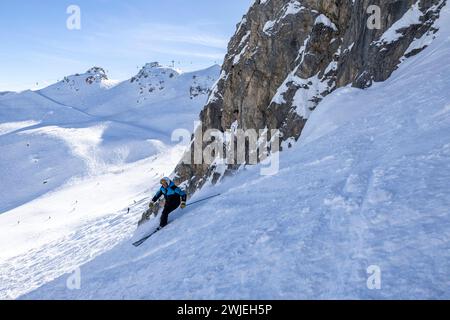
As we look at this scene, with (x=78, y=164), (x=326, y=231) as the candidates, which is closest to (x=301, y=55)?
(x=326, y=231)

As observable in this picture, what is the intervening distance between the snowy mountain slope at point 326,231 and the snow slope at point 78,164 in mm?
21111

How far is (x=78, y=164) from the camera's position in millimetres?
88812

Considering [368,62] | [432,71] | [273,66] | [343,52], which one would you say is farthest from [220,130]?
[432,71]

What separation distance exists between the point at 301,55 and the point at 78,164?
7503 centimetres

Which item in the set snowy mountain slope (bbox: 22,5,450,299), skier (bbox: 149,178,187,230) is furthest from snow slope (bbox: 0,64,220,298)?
snowy mountain slope (bbox: 22,5,450,299)

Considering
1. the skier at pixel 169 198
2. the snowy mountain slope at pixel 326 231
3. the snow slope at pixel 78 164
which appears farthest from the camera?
the snow slope at pixel 78 164

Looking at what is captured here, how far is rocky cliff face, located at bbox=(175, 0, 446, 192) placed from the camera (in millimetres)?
18250

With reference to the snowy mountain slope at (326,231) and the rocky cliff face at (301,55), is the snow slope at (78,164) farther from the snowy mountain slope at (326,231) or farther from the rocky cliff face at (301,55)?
the snowy mountain slope at (326,231)

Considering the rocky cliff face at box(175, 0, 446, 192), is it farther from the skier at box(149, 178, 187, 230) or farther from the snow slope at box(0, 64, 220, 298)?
the snow slope at box(0, 64, 220, 298)

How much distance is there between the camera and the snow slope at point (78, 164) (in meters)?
37.8

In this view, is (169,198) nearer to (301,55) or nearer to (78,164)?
(301,55)

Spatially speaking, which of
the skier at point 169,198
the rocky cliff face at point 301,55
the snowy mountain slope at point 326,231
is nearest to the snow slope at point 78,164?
the rocky cliff face at point 301,55
